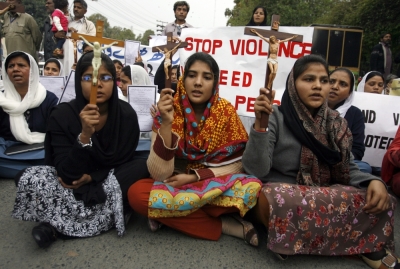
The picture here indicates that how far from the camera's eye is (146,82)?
4.16 metres

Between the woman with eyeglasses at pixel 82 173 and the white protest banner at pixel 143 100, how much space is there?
89 cm

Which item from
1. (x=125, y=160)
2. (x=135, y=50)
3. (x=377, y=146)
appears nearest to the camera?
(x=125, y=160)

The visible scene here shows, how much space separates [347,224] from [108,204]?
1.54m

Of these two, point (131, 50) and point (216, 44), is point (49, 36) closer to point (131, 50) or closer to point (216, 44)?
point (131, 50)

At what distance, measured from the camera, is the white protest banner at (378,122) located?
12.6 ft

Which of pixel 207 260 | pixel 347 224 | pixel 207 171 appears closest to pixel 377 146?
pixel 347 224

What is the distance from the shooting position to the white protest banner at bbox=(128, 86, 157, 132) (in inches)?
137

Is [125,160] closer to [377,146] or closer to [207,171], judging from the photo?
[207,171]

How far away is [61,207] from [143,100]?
4.95ft

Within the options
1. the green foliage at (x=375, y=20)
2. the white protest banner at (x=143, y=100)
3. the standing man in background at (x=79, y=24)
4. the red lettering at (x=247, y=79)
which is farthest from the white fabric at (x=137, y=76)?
the green foliage at (x=375, y=20)

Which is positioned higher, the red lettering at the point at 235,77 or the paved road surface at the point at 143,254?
the red lettering at the point at 235,77

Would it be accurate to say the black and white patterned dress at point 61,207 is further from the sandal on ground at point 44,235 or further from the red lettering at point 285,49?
the red lettering at point 285,49

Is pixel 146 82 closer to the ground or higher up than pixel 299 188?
higher up

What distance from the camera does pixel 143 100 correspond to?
3512 mm
